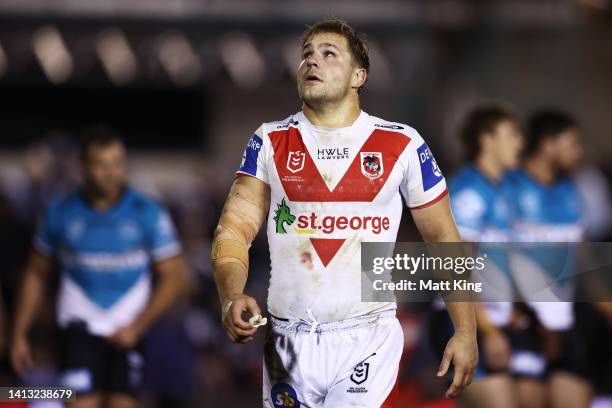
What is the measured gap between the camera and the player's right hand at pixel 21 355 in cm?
782

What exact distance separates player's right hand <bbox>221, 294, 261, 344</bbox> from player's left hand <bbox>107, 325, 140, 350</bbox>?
3.29 meters

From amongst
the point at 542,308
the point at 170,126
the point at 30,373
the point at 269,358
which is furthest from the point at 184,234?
the point at 170,126

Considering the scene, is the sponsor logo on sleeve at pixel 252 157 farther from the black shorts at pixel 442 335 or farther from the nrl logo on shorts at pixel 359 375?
the black shorts at pixel 442 335

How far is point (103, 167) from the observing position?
7883mm

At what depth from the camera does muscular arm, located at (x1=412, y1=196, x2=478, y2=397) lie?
4.94 meters

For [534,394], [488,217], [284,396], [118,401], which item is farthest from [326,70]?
[534,394]

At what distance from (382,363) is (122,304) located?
3.24 metres

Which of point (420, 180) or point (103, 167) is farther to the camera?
point (103, 167)

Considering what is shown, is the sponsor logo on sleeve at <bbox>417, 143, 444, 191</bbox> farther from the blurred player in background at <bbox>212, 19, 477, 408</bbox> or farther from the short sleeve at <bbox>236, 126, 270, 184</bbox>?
the short sleeve at <bbox>236, 126, 270, 184</bbox>

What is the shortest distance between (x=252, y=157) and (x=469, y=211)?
250cm

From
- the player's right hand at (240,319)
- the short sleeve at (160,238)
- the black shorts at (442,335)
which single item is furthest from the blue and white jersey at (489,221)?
the player's right hand at (240,319)

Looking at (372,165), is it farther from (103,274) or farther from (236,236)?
(103,274)

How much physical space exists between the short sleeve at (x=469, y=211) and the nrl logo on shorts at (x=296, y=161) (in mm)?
2236

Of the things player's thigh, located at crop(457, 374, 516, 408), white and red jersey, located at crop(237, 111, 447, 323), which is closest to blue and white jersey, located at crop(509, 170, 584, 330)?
player's thigh, located at crop(457, 374, 516, 408)
